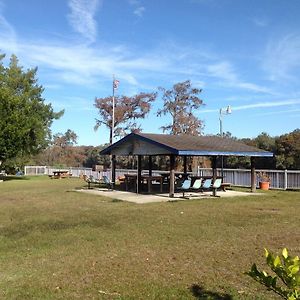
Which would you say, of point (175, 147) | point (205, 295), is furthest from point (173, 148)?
point (205, 295)

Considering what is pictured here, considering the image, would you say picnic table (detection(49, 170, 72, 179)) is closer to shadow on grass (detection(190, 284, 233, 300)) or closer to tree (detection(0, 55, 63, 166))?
tree (detection(0, 55, 63, 166))

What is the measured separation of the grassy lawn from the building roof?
504 cm

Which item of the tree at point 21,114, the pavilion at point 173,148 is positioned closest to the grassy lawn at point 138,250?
the pavilion at point 173,148

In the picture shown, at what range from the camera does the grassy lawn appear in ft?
17.7

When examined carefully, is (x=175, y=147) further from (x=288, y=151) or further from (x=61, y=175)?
(x=288, y=151)

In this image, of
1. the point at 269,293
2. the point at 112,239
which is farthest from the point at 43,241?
the point at 269,293

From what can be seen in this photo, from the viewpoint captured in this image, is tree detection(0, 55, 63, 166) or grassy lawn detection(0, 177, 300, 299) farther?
tree detection(0, 55, 63, 166)

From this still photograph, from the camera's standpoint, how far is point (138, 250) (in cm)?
759

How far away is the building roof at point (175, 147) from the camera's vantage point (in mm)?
18469

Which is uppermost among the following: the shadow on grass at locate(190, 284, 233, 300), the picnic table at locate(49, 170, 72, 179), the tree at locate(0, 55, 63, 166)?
the tree at locate(0, 55, 63, 166)

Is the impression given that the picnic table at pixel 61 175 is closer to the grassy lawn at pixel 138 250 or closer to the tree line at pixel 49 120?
the tree line at pixel 49 120

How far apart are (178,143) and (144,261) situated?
515 inches

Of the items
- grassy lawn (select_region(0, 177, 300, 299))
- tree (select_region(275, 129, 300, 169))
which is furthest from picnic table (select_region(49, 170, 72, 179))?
grassy lawn (select_region(0, 177, 300, 299))

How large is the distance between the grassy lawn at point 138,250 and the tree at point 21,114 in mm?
22318
